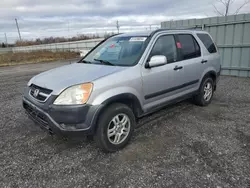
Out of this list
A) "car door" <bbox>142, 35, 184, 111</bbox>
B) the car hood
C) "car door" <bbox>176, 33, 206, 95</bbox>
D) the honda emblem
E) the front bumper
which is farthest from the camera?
"car door" <bbox>176, 33, 206, 95</bbox>

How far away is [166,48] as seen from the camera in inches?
141

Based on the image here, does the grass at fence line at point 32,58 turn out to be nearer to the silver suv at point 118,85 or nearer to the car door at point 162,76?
the silver suv at point 118,85

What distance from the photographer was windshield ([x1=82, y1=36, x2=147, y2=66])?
322 centimetres

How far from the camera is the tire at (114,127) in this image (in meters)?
2.69

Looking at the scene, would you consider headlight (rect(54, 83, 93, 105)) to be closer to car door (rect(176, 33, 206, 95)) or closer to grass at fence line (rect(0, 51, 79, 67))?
car door (rect(176, 33, 206, 95))

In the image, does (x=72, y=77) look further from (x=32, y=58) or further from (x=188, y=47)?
(x=32, y=58)

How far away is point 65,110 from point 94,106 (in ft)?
1.22

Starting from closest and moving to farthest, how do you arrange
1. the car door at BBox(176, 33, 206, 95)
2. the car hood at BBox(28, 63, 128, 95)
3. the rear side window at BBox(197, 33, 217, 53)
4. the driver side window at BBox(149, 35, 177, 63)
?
the car hood at BBox(28, 63, 128, 95) < the driver side window at BBox(149, 35, 177, 63) < the car door at BBox(176, 33, 206, 95) < the rear side window at BBox(197, 33, 217, 53)

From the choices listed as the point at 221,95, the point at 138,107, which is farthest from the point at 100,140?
the point at 221,95

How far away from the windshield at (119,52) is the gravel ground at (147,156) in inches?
53.2

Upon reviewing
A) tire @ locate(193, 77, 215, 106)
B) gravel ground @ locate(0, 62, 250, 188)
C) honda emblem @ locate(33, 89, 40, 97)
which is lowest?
gravel ground @ locate(0, 62, 250, 188)

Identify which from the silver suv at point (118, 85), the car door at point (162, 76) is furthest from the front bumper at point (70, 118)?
the car door at point (162, 76)

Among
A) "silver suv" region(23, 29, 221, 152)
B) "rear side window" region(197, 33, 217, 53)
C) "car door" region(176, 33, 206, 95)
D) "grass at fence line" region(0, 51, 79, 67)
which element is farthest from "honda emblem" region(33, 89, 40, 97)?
"grass at fence line" region(0, 51, 79, 67)

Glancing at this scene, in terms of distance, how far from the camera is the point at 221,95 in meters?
5.73
